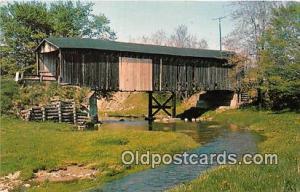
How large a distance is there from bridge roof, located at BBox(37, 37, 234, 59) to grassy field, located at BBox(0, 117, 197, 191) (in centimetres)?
1321

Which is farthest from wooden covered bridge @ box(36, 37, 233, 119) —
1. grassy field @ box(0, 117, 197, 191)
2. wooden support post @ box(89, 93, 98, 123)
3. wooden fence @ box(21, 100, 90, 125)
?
grassy field @ box(0, 117, 197, 191)

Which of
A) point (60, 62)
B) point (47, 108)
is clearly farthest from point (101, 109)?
point (47, 108)

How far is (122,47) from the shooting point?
4500cm

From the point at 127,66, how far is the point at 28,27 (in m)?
24.0

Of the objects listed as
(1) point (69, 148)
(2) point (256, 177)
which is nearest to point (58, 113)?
(1) point (69, 148)

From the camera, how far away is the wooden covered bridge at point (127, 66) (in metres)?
41.2

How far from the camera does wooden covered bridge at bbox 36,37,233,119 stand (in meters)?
41.2

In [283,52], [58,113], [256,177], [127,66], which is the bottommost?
[256,177]

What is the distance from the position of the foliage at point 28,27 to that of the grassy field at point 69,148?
33235 mm

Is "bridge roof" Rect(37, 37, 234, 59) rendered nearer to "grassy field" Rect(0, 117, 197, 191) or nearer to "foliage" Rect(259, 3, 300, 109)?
"foliage" Rect(259, 3, 300, 109)

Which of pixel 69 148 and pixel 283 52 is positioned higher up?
pixel 283 52

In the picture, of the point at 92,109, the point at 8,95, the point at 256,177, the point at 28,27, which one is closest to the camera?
the point at 256,177

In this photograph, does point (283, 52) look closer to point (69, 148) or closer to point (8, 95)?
point (8, 95)

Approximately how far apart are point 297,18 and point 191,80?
48.8 feet
